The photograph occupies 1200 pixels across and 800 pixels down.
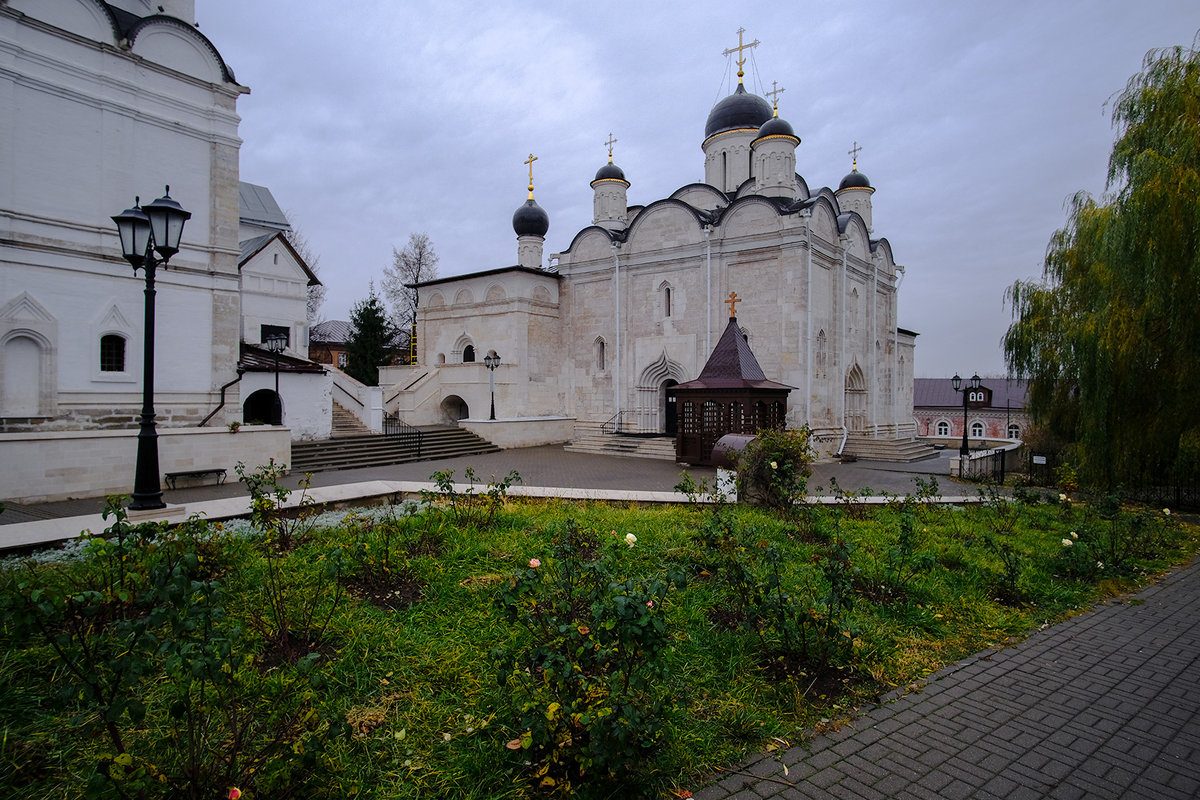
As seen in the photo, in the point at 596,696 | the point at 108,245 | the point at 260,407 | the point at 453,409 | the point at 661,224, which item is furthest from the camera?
the point at 453,409

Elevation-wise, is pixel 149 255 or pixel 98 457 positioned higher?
pixel 149 255

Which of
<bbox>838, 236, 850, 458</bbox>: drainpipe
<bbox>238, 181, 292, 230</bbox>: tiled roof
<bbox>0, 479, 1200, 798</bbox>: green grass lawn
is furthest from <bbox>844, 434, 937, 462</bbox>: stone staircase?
<bbox>238, 181, 292, 230</bbox>: tiled roof

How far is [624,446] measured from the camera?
2197 centimetres

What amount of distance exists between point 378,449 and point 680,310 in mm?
12277

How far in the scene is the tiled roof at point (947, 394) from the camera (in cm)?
4569

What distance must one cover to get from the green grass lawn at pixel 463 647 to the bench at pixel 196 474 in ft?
23.6

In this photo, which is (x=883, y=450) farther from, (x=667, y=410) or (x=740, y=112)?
(x=740, y=112)

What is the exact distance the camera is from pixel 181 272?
14.7m

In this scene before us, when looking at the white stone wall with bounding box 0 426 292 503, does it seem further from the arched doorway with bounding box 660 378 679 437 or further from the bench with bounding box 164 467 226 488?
the arched doorway with bounding box 660 378 679 437

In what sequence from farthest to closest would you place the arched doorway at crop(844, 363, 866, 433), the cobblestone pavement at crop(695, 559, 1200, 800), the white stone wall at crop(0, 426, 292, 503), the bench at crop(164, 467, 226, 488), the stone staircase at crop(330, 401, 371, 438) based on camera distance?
1. the arched doorway at crop(844, 363, 866, 433)
2. the stone staircase at crop(330, 401, 371, 438)
3. the bench at crop(164, 467, 226, 488)
4. the white stone wall at crop(0, 426, 292, 503)
5. the cobblestone pavement at crop(695, 559, 1200, 800)

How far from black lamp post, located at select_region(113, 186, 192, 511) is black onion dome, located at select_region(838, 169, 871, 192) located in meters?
28.0

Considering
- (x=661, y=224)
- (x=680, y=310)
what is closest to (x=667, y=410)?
(x=680, y=310)

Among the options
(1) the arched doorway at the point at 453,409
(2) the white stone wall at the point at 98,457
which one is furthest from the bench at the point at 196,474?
(1) the arched doorway at the point at 453,409

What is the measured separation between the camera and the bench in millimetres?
12060
